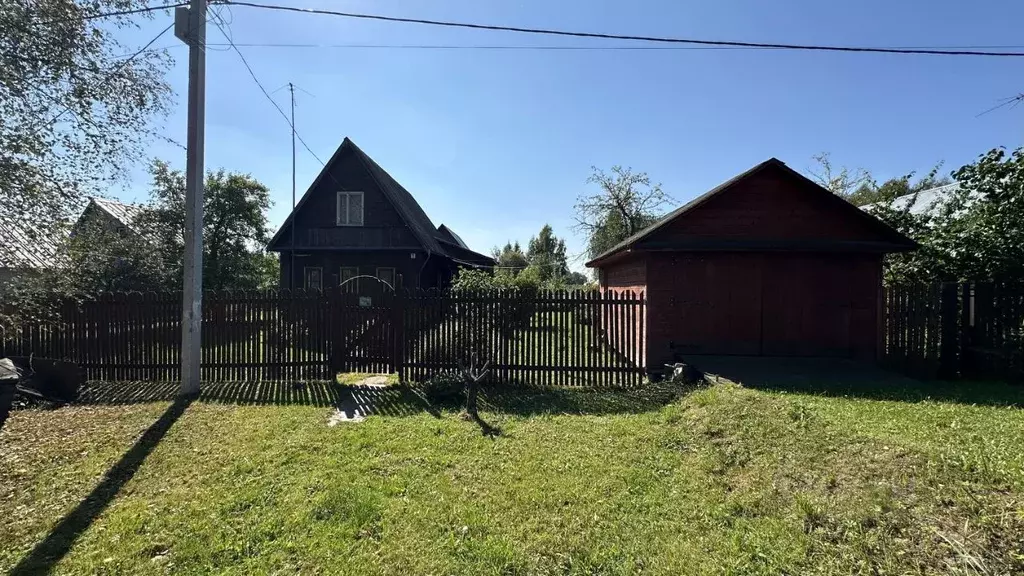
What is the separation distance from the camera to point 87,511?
3611mm

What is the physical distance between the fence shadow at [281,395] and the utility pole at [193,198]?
1.86 ft

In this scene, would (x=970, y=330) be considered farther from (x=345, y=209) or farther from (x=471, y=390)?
(x=345, y=209)

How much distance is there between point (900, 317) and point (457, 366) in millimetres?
8263

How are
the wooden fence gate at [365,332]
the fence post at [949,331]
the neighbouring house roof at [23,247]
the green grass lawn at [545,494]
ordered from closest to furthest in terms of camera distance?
the green grass lawn at [545,494], the neighbouring house roof at [23,247], the fence post at [949,331], the wooden fence gate at [365,332]

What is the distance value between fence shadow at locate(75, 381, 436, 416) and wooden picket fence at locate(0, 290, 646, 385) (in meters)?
0.30

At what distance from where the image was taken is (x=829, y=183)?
86.5 feet

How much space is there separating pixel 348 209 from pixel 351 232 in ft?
3.41

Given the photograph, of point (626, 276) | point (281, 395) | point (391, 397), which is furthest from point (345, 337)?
point (626, 276)

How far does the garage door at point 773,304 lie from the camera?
901 centimetres

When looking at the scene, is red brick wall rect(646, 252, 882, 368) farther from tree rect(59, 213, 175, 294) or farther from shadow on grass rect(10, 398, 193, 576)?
tree rect(59, 213, 175, 294)

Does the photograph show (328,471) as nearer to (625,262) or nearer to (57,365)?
(57,365)

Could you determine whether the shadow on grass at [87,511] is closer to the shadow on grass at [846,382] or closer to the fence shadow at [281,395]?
the fence shadow at [281,395]

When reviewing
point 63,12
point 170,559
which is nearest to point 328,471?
point 170,559

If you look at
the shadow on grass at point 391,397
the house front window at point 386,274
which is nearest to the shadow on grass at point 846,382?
the shadow on grass at point 391,397
